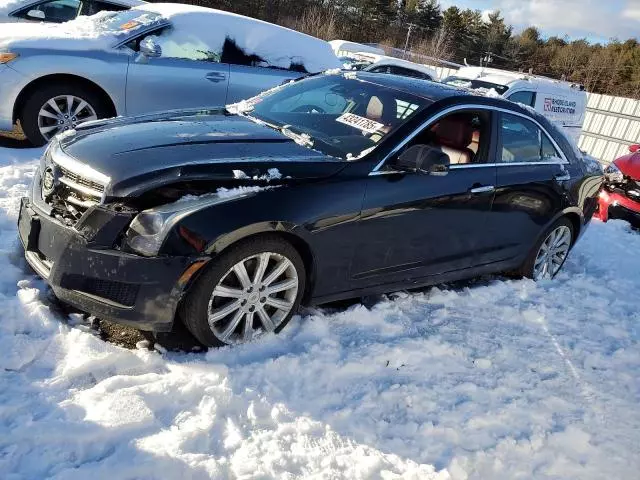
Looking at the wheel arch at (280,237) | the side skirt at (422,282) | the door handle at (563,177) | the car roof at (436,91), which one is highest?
the car roof at (436,91)

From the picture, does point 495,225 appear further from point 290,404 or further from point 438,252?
point 290,404

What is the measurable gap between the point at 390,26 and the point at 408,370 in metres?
46.5

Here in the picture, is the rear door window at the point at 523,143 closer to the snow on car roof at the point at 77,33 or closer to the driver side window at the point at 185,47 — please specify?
the driver side window at the point at 185,47

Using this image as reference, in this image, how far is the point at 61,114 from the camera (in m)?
5.95

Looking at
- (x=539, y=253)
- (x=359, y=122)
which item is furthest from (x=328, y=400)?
(x=539, y=253)

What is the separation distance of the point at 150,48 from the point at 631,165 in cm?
613

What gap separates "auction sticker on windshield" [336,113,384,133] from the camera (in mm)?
3811

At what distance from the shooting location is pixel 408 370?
3.37 metres

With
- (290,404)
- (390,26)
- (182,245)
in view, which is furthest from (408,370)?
(390,26)

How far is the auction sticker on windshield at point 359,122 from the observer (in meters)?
3.81

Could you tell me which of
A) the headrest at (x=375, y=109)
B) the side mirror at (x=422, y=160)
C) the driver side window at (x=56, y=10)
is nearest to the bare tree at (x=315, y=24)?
the driver side window at (x=56, y=10)

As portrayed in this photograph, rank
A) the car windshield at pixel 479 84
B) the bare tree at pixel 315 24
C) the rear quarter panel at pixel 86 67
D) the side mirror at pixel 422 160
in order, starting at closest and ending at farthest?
the side mirror at pixel 422 160
the rear quarter panel at pixel 86 67
the car windshield at pixel 479 84
the bare tree at pixel 315 24

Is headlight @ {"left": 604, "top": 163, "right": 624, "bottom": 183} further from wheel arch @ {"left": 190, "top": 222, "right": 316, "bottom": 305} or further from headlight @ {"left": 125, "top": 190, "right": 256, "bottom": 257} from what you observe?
headlight @ {"left": 125, "top": 190, "right": 256, "bottom": 257}

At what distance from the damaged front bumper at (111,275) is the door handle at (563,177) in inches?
135
